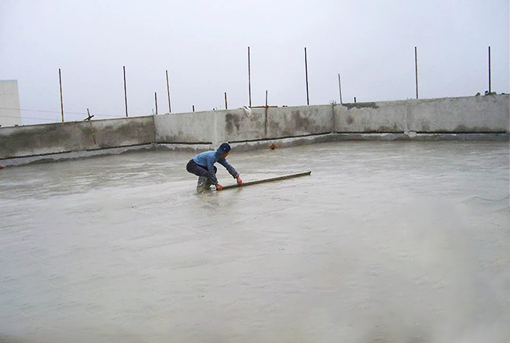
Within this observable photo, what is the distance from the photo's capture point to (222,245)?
4.94 metres

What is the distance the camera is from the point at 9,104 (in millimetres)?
23797

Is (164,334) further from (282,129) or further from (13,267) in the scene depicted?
(282,129)

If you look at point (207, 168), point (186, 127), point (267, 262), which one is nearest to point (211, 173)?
point (207, 168)

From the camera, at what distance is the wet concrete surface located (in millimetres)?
3178

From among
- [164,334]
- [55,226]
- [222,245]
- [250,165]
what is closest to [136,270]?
[222,245]

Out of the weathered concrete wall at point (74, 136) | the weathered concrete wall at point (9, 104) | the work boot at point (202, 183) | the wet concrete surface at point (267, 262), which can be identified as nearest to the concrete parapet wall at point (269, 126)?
the weathered concrete wall at point (74, 136)

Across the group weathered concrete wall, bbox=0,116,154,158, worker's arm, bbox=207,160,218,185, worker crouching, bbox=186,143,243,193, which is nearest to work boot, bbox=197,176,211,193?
worker crouching, bbox=186,143,243,193

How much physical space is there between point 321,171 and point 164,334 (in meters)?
7.06

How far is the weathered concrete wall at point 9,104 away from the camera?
920 inches

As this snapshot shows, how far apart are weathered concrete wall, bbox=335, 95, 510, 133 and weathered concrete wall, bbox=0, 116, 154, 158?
21.0 ft

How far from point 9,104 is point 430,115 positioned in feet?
57.2

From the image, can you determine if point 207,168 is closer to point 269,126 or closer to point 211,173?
point 211,173

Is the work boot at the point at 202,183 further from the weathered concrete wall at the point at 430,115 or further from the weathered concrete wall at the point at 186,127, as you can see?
the weathered concrete wall at the point at 430,115

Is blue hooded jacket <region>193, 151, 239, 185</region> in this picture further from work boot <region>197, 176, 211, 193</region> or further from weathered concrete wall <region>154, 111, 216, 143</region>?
weathered concrete wall <region>154, 111, 216, 143</region>
